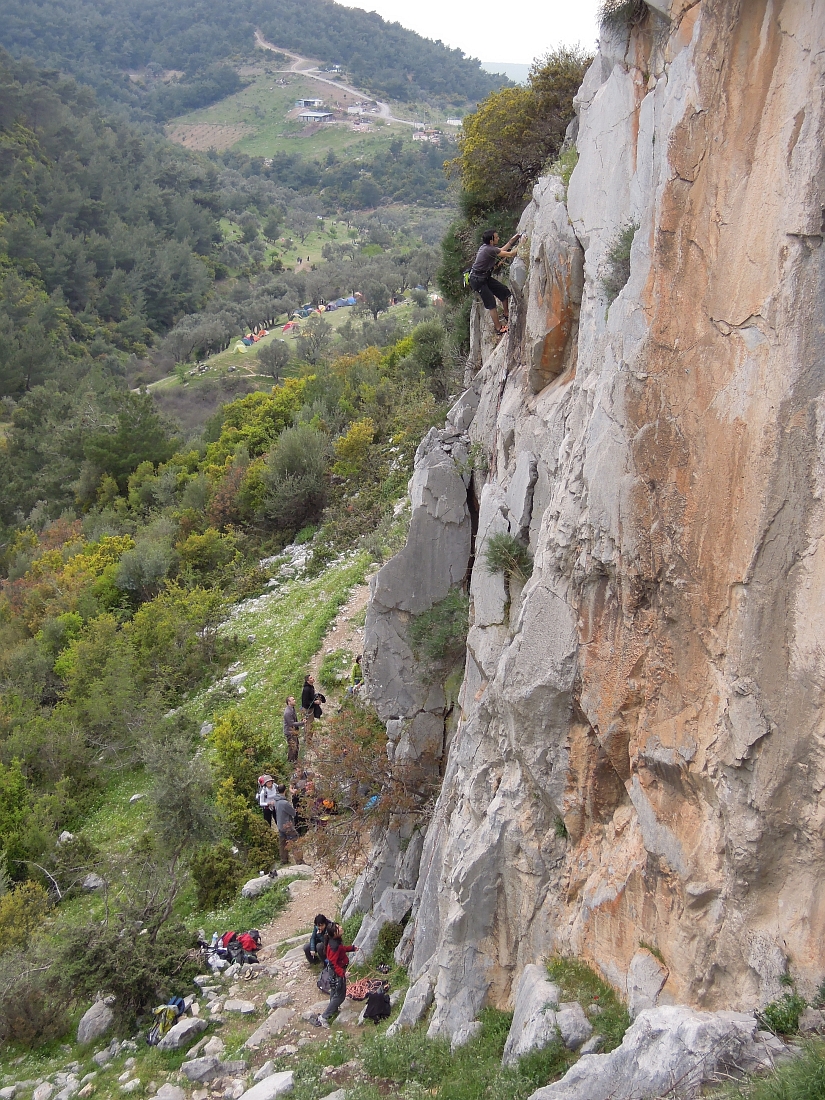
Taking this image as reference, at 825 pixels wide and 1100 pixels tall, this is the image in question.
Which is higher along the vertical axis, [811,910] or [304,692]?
[811,910]

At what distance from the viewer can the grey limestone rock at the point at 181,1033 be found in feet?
30.6

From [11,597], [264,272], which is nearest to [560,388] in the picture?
[11,597]

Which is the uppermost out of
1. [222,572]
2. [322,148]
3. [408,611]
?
[322,148]

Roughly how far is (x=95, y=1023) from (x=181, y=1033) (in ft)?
5.43

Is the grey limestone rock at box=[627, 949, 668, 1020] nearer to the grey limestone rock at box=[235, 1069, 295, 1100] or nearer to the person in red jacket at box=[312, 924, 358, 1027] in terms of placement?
the grey limestone rock at box=[235, 1069, 295, 1100]

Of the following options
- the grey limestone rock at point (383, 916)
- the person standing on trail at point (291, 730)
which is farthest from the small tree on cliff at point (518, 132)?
the grey limestone rock at point (383, 916)

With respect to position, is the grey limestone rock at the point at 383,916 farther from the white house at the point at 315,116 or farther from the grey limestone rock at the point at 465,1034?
the white house at the point at 315,116

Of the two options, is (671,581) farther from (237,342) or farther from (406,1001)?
(237,342)

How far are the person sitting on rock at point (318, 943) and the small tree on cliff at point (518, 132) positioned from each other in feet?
40.9

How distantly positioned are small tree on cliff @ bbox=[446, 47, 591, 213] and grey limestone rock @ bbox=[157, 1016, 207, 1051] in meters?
14.0

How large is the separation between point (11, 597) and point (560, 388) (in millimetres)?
23324

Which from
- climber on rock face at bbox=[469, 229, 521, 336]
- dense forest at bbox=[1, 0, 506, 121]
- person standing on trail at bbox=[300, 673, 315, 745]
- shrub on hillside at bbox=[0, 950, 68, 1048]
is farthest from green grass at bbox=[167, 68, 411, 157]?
shrub on hillside at bbox=[0, 950, 68, 1048]

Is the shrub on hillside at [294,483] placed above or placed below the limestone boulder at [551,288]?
below

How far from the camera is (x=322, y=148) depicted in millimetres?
134250
